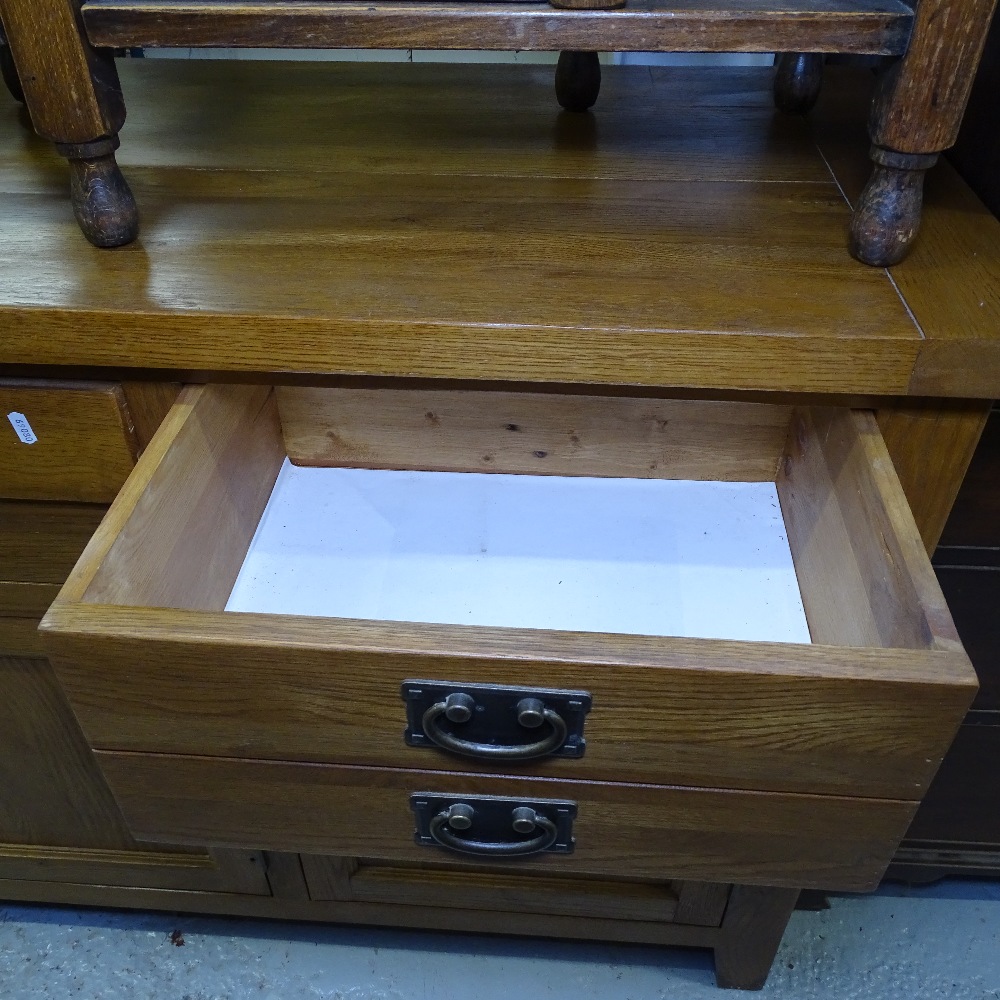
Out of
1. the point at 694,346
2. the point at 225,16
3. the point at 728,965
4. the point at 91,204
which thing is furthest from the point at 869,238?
the point at 728,965

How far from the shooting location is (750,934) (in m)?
0.85

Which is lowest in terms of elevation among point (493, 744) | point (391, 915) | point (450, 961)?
point (450, 961)

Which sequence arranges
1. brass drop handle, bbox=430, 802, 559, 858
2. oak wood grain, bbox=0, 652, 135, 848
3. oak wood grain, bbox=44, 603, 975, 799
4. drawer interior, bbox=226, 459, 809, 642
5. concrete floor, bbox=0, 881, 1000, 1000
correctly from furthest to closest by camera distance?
concrete floor, bbox=0, 881, 1000, 1000 → oak wood grain, bbox=0, 652, 135, 848 → drawer interior, bbox=226, 459, 809, 642 → brass drop handle, bbox=430, 802, 559, 858 → oak wood grain, bbox=44, 603, 975, 799

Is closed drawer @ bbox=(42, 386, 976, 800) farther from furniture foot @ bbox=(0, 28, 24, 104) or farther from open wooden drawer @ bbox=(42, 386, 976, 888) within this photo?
furniture foot @ bbox=(0, 28, 24, 104)

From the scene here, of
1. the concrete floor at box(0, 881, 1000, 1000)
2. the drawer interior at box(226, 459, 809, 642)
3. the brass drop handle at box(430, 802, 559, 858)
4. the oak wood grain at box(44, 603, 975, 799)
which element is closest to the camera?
the oak wood grain at box(44, 603, 975, 799)

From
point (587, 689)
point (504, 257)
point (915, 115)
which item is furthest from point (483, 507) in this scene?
point (915, 115)

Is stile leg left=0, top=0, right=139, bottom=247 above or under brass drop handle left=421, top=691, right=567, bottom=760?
above

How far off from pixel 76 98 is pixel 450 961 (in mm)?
853

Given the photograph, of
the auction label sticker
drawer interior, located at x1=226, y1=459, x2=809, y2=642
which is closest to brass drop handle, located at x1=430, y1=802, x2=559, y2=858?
drawer interior, located at x1=226, y1=459, x2=809, y2=642

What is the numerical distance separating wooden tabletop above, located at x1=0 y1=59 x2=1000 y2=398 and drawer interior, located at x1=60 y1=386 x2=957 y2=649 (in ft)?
0.26

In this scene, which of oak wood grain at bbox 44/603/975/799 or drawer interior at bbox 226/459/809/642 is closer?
oak wood grain at bbox 44/603/975/799

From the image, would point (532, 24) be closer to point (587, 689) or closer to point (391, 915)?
point (587, 689)

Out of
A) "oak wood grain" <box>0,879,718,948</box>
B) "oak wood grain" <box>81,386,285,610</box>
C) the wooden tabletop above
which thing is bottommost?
"oak wood grain" <box>0,879,718,948</box>

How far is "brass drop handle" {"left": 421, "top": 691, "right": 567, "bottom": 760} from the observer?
51cm
